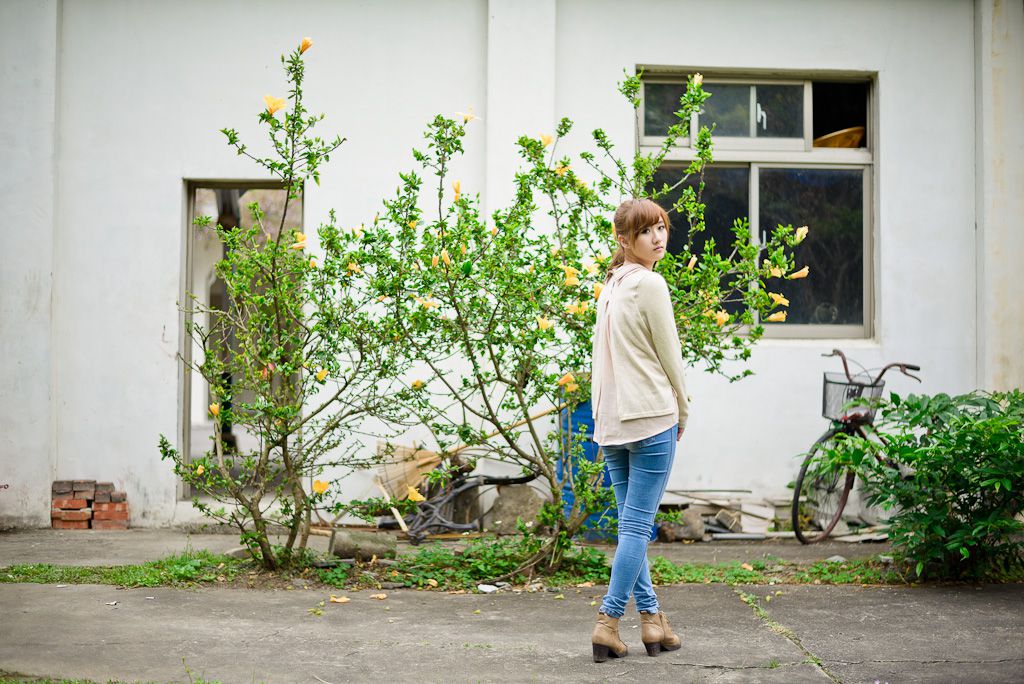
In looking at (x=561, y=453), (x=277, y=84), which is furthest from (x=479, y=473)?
(x=277, y=84)

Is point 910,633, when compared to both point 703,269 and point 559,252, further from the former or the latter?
point 559,252

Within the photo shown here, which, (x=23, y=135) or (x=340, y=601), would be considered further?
(x=23, y=135)

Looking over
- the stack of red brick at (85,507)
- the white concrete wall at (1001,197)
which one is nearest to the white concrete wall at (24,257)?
the stack of red brick at (85,507)

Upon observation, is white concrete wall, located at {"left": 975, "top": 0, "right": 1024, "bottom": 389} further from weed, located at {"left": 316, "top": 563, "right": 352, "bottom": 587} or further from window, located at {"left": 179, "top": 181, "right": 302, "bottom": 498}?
window, located at {"left": 179, "top": 181, "right": 302, "bottom": 498}

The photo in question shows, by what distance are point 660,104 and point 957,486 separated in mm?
3939

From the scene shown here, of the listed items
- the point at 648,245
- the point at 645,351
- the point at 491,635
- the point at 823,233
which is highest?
the point at 823,233

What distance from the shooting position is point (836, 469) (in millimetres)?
6832

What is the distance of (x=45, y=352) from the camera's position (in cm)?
768

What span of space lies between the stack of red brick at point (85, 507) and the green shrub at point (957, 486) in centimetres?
526

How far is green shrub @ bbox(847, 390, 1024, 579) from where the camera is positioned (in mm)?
5246

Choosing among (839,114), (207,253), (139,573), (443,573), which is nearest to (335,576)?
(443,573)

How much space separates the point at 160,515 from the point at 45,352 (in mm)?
1477

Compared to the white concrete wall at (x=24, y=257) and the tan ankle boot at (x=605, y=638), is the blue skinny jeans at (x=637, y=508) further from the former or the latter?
the white concrete wall at (x=24, y=257)

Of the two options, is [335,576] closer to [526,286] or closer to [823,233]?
[526,286]
